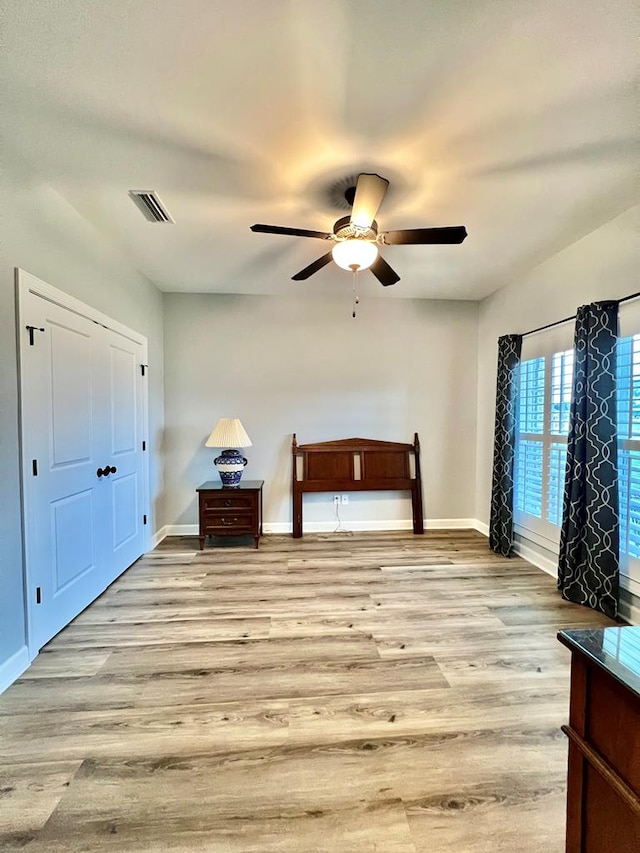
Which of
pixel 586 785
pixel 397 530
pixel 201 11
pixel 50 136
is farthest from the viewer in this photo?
pixel 397 530

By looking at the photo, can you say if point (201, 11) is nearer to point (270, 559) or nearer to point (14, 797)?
point (14, 797)

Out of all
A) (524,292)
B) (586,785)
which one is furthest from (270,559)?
(524,292)

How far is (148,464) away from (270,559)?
156cm

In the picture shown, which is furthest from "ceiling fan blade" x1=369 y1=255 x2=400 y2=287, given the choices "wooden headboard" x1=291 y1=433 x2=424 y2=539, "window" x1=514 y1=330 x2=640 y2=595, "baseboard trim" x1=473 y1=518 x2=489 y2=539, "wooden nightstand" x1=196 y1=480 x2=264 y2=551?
"baseboard trim" x1=473 y1=518 x2=489 y2=539

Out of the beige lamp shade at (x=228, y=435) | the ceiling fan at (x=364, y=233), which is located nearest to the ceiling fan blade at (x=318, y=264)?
the ceiling fan at (x=364, y=233)

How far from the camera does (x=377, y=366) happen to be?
4340 millimetres

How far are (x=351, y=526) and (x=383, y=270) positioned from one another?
2863 mm

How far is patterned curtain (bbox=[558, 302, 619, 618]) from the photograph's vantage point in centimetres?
249

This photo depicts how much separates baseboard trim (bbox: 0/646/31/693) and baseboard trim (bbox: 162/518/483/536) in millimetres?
2123

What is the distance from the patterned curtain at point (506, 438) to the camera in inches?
141

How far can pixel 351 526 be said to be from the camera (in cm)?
430

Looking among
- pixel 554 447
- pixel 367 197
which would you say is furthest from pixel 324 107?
pixel 554 447

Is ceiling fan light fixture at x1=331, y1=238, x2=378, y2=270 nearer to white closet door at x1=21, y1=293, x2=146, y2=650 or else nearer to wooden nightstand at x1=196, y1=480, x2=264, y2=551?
white closet door at x1=21, y1=293, x2=146, y2=650

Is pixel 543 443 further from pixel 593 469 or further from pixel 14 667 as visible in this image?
pixel 14 667
